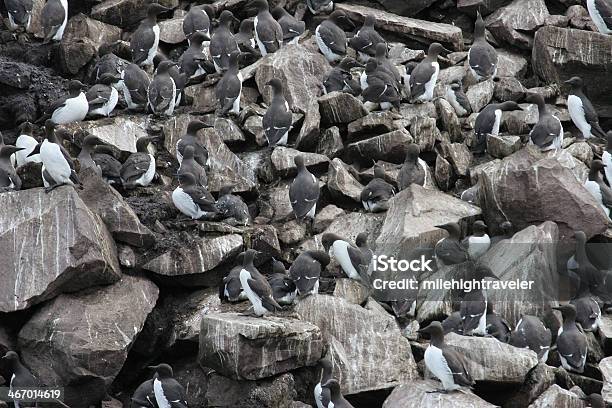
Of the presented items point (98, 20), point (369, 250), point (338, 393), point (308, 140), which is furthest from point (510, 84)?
point (338, 393)

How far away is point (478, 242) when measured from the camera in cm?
1728

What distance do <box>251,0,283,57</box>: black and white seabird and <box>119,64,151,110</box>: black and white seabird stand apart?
221 centimetres

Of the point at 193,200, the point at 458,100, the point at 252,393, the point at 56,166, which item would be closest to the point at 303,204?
the point at 193,200

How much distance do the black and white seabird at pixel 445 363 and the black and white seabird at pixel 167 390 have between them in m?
2.72

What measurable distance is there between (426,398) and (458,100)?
24.5 feet

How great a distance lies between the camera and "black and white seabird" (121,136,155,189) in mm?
17891

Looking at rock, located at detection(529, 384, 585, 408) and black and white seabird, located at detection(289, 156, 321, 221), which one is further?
black and white seabird, located at detection(289, 156, 321, 221)

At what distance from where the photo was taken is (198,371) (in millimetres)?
15703

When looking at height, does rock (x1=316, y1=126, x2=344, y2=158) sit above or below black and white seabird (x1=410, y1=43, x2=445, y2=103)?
below

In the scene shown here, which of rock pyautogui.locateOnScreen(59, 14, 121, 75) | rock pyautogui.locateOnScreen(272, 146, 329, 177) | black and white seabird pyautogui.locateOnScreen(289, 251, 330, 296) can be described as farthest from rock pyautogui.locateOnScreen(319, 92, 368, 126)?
rock pyautogui.locateOnScreen(59, 14, 121, 75)

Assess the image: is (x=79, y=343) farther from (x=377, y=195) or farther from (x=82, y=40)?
(x=82, y=40)

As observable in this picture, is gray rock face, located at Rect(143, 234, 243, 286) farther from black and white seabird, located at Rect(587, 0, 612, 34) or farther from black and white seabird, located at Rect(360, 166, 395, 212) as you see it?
black and white seabird, located at Rect(587, 0, 612, 34)

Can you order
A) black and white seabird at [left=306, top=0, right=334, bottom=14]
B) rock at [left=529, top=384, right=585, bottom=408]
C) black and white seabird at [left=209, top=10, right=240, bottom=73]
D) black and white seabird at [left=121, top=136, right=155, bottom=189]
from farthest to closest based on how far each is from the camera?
black and white seabird at [left=306, top=0, right=334, bottom=14], black and white seabird at [left=209, top=10, right=240, bottom=73], black and white seabird at [left=121, top=136, right=155, bottom=189], rock at [left=529, top=384, right=585, bottom=408]

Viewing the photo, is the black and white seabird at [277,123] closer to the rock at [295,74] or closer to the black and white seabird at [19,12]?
the rock at [295,74]
